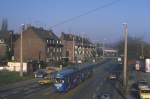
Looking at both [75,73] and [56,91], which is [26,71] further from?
[56,91]

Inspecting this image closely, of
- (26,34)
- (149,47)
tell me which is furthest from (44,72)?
(149,47)

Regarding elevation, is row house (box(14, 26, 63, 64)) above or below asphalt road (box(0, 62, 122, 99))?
above

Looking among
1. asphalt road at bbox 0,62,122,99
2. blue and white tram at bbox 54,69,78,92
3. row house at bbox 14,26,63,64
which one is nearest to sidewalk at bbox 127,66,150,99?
asphalt road at bbox 0,62,122,99

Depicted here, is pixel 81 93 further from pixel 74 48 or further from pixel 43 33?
pixel 74 48

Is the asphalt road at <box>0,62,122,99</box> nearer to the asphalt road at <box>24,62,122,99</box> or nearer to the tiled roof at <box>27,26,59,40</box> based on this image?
the asphalt road at <box>24,62,122,99</box>

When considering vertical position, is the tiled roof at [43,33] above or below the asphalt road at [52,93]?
above

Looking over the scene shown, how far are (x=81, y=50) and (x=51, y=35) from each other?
40.7 metres

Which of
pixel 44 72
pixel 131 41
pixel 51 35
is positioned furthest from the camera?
pixel 51 35

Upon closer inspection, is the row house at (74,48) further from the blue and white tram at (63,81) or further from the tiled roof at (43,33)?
the blue and white tram at (63,81)

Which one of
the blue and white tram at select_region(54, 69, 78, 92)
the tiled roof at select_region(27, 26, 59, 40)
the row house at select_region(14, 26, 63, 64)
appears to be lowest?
the blue and white tram at select_region(54, 69, 78, 92)

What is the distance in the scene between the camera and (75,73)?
2082 inches

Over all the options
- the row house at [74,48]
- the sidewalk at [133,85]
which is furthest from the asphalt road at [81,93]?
A: the row house at [74,48]

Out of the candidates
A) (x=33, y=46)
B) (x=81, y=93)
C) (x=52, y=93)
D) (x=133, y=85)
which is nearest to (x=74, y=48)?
(x=33, y=46)

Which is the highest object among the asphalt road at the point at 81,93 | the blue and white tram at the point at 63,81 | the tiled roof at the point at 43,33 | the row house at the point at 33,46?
the tiled roof at the point at 43,33
